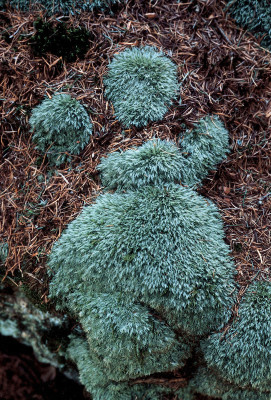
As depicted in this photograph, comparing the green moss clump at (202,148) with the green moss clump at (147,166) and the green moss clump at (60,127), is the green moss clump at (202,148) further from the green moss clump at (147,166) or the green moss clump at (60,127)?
the green moss clump at (60,127)

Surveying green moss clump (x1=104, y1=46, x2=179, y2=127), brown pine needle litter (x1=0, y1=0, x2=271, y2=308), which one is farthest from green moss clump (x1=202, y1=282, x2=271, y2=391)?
green moss clump (x1=104, y1=46, x2=179, y2=127)

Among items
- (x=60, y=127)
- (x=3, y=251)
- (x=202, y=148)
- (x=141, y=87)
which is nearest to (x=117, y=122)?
(x=141, y=87)

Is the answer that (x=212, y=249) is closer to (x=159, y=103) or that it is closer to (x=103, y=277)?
(x=103, y=277)

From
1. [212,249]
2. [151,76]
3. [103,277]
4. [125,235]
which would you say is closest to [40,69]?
[151,76]

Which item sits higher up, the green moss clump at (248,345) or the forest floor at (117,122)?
the forest floor at (117,122)

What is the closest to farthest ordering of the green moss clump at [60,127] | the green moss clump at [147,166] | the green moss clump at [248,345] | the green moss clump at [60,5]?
the green moss clump at [248,345]
the green moss clump at [147,166]
the green moss clump at [60,127]
the green moss clump at [60,5]

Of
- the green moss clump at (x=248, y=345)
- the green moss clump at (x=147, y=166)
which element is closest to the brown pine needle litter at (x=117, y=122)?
the green moss clump at (x=147, y=166)
